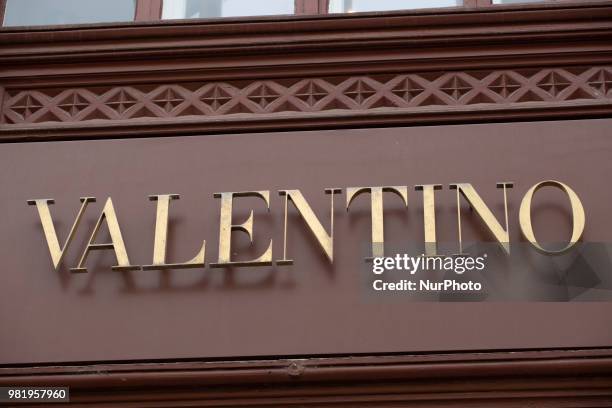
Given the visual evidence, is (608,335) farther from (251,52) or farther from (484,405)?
(251,52)

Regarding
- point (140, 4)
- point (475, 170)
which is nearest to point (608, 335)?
point (475, 170)

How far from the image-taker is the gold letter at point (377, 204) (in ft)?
26.8

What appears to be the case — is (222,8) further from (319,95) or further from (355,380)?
(355,380)

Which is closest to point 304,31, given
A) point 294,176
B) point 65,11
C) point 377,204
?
point 294,176

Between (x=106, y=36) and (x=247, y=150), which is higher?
(x=106, y=36)

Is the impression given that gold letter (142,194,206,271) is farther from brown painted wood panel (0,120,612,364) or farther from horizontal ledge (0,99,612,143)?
horizontal ledge (0,99,612,143)

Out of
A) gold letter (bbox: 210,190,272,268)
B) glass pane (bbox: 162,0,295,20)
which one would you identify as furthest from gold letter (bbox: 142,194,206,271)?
glass pane (bbox: 162,0,295,20)

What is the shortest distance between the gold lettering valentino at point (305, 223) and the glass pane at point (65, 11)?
1.79 m

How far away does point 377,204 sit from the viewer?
8.30 meters

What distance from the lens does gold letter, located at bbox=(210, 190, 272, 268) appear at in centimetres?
816

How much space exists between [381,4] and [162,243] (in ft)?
8.24

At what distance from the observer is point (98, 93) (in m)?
9.13

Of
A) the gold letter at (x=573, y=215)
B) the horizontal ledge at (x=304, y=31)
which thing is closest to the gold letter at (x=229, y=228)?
the horizontal ledge at (x=304, y=31)

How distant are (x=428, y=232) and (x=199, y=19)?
2286 millimetres
